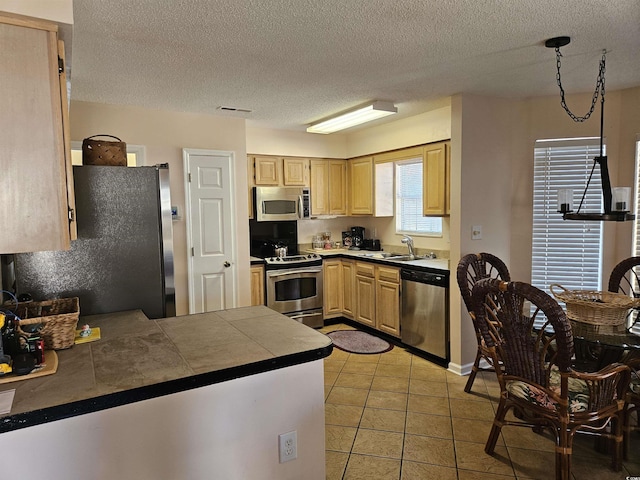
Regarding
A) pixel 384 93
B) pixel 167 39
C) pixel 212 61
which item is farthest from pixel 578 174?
pixel 167 39

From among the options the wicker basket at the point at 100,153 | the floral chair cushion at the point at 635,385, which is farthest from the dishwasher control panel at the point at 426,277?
the wicker basket at the point at 100,153

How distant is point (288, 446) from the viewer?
172cm

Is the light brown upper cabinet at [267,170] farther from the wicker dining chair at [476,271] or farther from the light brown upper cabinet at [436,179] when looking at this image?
the wicker dining chair at [476,271]

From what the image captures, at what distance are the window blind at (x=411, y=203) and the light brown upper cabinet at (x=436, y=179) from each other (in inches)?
20.6

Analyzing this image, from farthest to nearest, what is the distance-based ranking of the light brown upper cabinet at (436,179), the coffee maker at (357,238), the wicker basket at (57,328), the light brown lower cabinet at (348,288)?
the coffee maker at (357,238), the light brown lower cabinet at (348,288), the light brown upper cabinet at (436,179), the wicker basket at (57,328)

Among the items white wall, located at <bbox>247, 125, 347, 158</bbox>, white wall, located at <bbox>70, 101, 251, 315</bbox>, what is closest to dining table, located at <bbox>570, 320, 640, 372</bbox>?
white wall, located at <bbox>70, 101, 251, 315</bbox>

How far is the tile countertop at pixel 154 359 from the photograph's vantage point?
4.16 ft

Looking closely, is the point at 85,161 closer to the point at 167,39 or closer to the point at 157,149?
the point at 167,39

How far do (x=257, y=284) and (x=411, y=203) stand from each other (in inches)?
81.2

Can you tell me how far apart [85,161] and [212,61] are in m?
0.98

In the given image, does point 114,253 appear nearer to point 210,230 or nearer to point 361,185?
point 210,230

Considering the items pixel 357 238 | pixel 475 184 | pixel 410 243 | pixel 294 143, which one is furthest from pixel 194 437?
pixel 357 238

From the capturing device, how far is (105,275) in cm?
229

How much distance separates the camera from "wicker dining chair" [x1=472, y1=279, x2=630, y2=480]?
197 centimetres
